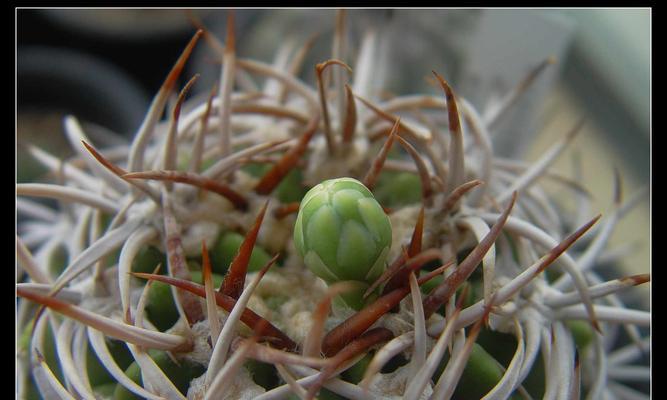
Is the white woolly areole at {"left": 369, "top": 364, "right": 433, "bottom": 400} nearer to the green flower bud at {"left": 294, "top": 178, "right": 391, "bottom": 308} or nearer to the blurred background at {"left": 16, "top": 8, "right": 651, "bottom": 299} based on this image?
the green flower bud at {"left": 294, "top": 178, "right": 391, "bottom": 308}

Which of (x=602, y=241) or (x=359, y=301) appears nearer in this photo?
(x=359, y=301)

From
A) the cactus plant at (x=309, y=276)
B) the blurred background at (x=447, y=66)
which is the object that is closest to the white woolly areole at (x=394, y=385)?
the cactus plant at (x=309, y=276)

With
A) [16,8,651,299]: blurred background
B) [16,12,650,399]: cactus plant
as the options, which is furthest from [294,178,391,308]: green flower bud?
[16,8,651,299]: blurred background

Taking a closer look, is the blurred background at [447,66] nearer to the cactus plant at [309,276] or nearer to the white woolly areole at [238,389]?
the cactus plant at [309,276]

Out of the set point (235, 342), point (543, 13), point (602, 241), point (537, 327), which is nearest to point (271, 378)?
point (235, 342)

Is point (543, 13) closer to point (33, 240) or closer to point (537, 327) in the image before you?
point (537, 327)

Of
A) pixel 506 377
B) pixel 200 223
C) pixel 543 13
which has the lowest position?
pixel 506 377

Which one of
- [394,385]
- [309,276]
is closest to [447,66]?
[309,276]

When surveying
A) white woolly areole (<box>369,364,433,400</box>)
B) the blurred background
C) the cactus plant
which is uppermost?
the blurred background
